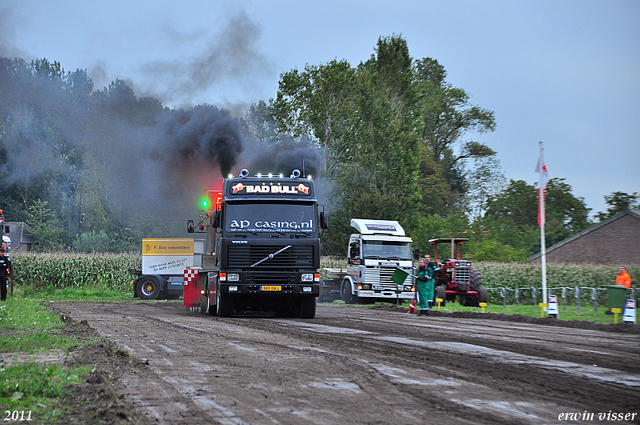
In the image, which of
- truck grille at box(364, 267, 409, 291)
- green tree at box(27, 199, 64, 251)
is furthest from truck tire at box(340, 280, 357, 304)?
green tree at box(27, 199, 64, 251)

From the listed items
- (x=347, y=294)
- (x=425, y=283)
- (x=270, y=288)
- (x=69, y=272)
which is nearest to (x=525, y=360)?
(x=270, y=288)

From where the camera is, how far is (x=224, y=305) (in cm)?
1762

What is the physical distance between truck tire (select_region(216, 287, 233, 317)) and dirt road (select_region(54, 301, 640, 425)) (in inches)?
182

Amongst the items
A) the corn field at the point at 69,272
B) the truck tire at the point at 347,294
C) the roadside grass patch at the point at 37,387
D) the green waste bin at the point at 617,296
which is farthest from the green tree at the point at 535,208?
the roadside grass patch at the point at 37,387

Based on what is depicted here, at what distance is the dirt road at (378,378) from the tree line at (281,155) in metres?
14.7

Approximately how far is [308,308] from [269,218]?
2.95m

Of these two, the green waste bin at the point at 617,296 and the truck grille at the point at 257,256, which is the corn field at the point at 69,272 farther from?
the green waste bin at the point at 617,296

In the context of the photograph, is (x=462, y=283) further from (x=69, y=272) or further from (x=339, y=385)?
(x=69, y=272)

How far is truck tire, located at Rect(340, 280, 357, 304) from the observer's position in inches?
1151

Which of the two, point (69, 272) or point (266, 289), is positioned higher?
point (69, 272)

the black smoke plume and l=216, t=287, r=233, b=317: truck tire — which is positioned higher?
the black smoke plume

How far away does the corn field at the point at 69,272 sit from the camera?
36.1 metres

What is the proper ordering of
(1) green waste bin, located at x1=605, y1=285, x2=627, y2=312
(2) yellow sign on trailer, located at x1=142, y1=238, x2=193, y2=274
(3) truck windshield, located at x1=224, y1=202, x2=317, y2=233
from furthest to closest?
(2) yellow sign on trailer, located at x1=142, y1=238, x2=193, y2=274
(1) green waste bin, located at x1=605, y1=285, x2=627, y2=312
(3) truck windshield, located at x1=224, y1=202, x2=317, y2=233

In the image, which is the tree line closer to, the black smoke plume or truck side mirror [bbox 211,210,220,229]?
the black smoke plume
